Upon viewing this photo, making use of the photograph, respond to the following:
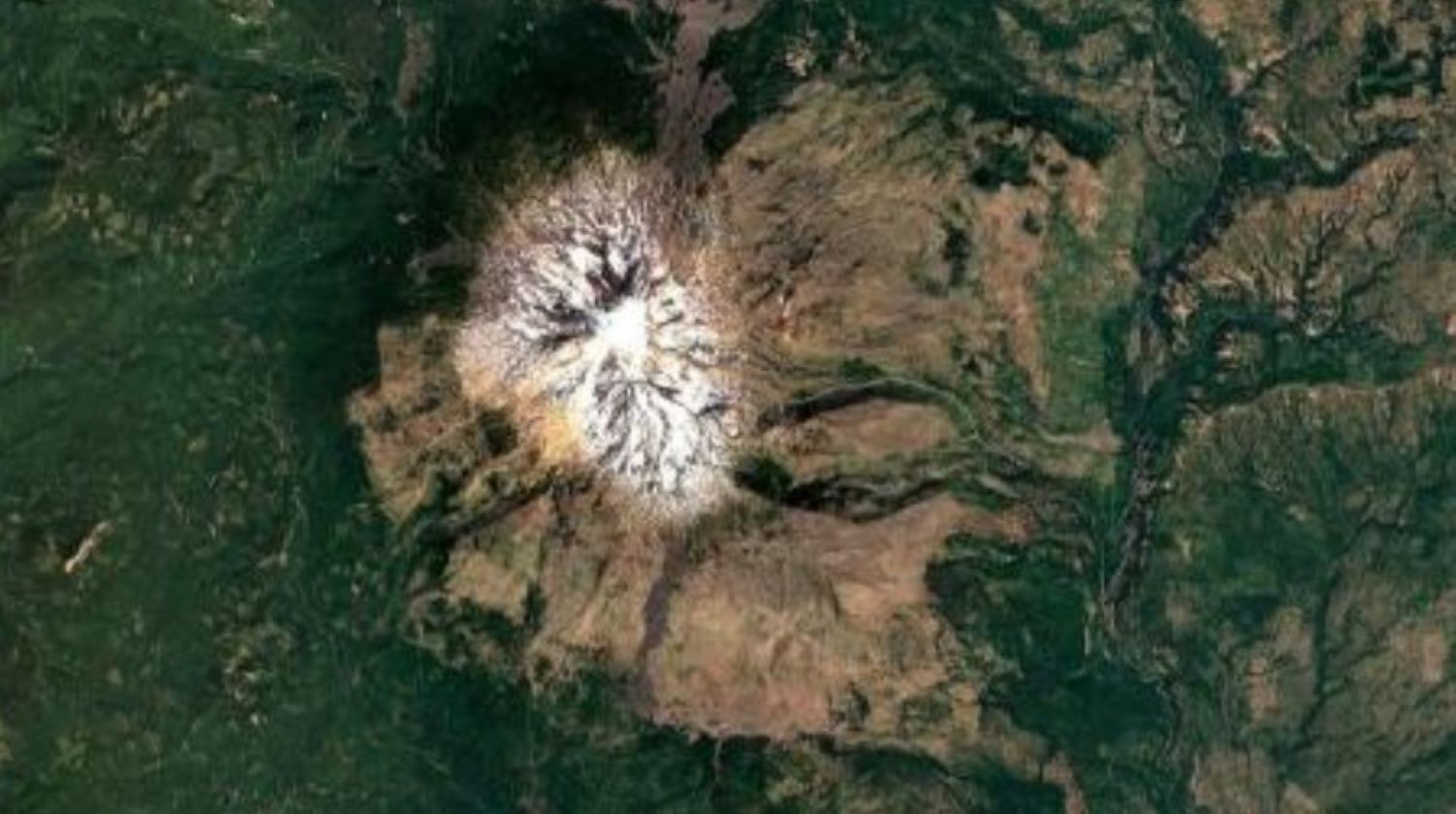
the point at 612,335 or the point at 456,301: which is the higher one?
the point at 612,335

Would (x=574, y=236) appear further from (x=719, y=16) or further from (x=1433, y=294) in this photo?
(x=1433, y=294)

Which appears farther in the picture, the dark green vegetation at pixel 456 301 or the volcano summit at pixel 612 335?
the dark green vegetation at pixel 456 301

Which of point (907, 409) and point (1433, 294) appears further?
point (1433, 294)

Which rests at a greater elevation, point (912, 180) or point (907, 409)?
point (912, 180)

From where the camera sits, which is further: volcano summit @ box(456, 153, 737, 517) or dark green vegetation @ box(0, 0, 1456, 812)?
dark green vegetation @ box(0, 0, 1456, 812)

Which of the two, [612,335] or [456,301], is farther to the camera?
[456,301]

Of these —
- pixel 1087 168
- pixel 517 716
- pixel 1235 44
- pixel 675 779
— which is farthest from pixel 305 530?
pixel 1235 44

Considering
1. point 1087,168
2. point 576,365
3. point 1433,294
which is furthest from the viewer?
point 1433,294

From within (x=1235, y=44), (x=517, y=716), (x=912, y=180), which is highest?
(x=1235, y=44)
